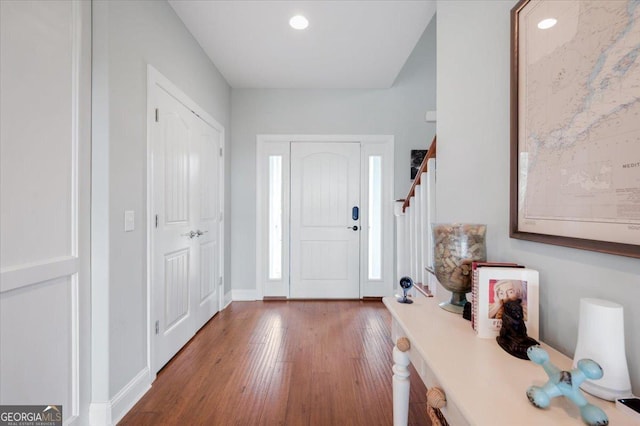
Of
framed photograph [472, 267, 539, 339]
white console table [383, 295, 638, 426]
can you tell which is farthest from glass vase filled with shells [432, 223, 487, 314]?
framed photograph [472, 267, 539, 339]

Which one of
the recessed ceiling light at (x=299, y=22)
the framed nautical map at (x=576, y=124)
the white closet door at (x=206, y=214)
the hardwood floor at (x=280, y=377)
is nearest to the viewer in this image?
the framed nautical map at (x=576, y=124)

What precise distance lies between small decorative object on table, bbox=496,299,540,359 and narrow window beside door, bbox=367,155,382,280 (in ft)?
9.04

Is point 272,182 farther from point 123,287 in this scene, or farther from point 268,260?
point 123,287

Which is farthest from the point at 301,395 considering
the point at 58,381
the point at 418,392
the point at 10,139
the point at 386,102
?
the point at 386,102

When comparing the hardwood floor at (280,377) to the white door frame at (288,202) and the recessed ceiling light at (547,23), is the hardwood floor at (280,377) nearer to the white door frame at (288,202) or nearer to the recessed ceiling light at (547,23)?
the white door frame at (288,202)

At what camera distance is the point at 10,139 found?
111 centimetres

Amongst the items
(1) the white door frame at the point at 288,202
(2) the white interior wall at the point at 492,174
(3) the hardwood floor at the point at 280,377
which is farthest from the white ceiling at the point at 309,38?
(3) the hardwood floor at the point at 280,377

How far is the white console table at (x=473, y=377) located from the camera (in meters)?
0.58

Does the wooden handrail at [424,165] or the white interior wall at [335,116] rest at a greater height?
the white interior wall at [335,116]

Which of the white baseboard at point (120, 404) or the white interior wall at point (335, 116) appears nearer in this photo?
the white baseboard at point (120, 404)

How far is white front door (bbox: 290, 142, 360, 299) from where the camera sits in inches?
142

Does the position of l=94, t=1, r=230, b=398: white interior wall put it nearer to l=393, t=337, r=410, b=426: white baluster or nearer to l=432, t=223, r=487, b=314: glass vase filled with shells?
l=393, t=337, r=410, b=426: white baluster

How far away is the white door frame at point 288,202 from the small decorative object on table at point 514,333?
108 inches

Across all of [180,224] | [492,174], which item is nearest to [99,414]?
[180,224]
